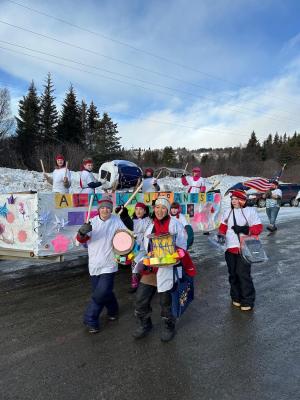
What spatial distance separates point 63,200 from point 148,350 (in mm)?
2773

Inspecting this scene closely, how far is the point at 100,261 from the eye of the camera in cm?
430

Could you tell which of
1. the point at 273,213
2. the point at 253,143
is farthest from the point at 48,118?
the point at 253,143

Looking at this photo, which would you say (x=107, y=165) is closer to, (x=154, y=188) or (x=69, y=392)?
(x=154, y=188)

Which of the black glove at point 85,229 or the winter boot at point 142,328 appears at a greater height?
the black glove at point 85,229

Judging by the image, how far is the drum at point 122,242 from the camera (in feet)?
13.8

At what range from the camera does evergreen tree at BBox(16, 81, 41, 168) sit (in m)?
36.2

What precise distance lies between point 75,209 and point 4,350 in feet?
8.37

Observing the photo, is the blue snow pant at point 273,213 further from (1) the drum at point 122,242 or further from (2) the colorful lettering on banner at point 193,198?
(1) the drum at point 122,242

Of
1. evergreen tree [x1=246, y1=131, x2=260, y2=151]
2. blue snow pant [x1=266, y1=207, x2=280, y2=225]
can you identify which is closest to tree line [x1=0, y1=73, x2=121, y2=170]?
blue snow pant [x1=266, y1=207, x2=280, y2=225]

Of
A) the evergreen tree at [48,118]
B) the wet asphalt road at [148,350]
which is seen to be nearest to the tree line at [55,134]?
the evergreen tree at [48,118]

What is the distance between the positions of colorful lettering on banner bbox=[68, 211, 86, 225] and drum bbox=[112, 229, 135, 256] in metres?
1.78

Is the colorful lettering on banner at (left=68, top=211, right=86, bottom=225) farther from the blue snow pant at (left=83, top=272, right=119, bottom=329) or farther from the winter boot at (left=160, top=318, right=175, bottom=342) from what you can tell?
the winter boot at (left=160, top=318, right=175, bottom=342)

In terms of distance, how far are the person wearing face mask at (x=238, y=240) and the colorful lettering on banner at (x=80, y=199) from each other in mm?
2190

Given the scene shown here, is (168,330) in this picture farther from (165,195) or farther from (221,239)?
(165,195)
